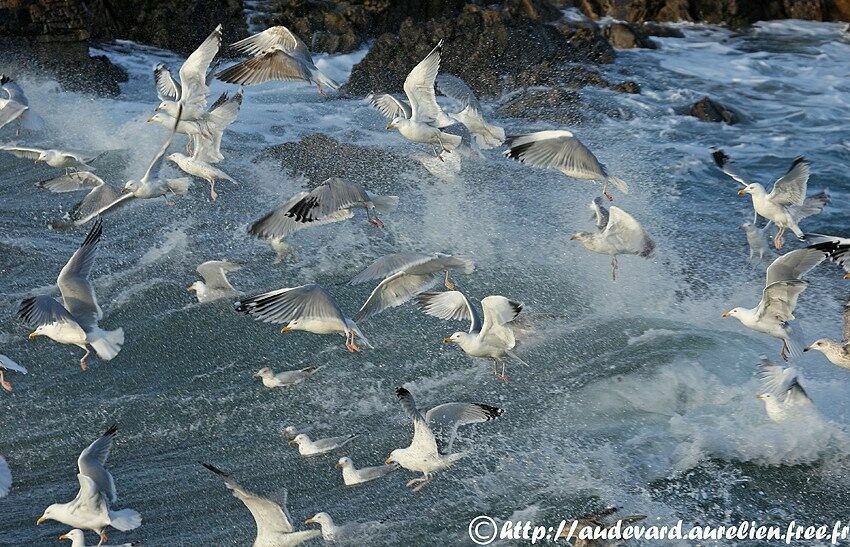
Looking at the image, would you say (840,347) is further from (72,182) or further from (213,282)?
(72,182)

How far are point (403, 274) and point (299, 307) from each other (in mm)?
910

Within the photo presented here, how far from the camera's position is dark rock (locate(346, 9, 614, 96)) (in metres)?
15.8

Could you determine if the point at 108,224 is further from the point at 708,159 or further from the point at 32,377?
the point at 708,159

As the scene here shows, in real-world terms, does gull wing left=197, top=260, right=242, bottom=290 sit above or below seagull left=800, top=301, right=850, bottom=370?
below

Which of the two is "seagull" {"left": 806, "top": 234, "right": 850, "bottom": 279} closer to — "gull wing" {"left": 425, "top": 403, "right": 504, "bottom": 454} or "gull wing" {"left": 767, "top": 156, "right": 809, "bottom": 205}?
"gull wing" {"left": 767, "top": 156, "right": 809, "bottom": 205}

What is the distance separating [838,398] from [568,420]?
89.5 inches

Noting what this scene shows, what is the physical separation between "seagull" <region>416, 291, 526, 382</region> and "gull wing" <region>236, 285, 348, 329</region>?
77cm

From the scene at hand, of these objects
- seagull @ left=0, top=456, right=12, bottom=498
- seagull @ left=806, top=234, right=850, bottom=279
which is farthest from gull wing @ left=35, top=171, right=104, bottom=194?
seagull @ left=806, top=234, right=850, bottom=279

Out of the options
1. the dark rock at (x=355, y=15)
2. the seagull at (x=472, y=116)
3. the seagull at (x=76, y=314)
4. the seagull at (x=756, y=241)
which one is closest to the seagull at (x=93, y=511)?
the seagull at (x=76, y=314)

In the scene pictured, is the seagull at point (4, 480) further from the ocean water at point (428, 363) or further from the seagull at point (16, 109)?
the seagull at point (16, 109)

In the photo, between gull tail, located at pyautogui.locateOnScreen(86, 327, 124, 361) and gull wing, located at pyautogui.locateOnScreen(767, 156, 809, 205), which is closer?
gull tail, located at pyautogui.locateOnScreen(86, 327, 124, 361)

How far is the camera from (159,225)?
444 inches

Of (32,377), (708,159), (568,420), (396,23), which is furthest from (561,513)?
(396,23)

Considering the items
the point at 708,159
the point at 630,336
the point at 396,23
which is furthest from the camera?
the point at 396,23
